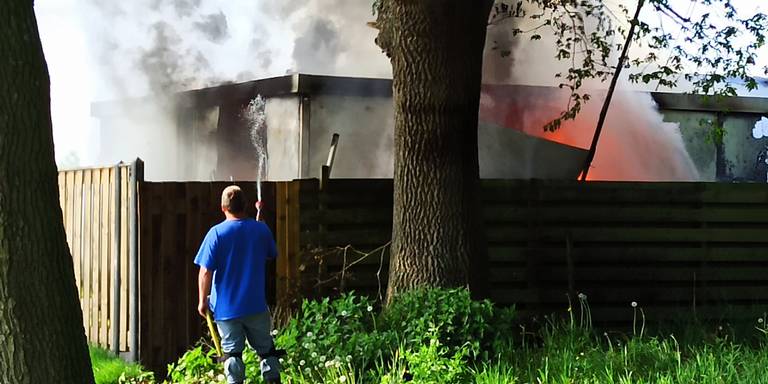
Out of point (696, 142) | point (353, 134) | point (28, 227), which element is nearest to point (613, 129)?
point (696, 142)

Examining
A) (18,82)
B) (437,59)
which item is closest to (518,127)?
(437,59)

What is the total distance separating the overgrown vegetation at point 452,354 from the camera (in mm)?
5570

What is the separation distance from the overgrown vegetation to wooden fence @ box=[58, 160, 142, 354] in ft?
5.31

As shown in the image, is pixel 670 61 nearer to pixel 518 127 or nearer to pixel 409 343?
pixel 518 127

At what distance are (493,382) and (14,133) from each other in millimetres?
2943

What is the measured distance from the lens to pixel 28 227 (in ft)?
14.7

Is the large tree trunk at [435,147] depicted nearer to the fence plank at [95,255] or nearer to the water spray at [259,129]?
the fence plank at [95,255]

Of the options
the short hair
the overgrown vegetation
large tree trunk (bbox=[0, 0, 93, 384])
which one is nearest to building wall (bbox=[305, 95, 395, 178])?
the overgrown vegetation

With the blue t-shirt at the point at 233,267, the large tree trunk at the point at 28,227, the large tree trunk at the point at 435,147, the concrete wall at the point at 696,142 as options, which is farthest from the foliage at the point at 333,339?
the concrete wall at the point at 696,142

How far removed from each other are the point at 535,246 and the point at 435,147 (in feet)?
7.23

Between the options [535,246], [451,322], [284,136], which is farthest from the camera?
[284,136]

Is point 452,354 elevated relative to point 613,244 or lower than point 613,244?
lower

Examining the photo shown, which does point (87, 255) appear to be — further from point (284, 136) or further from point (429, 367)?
point (429, 367)

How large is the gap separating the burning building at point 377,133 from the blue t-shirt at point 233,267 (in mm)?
4837
